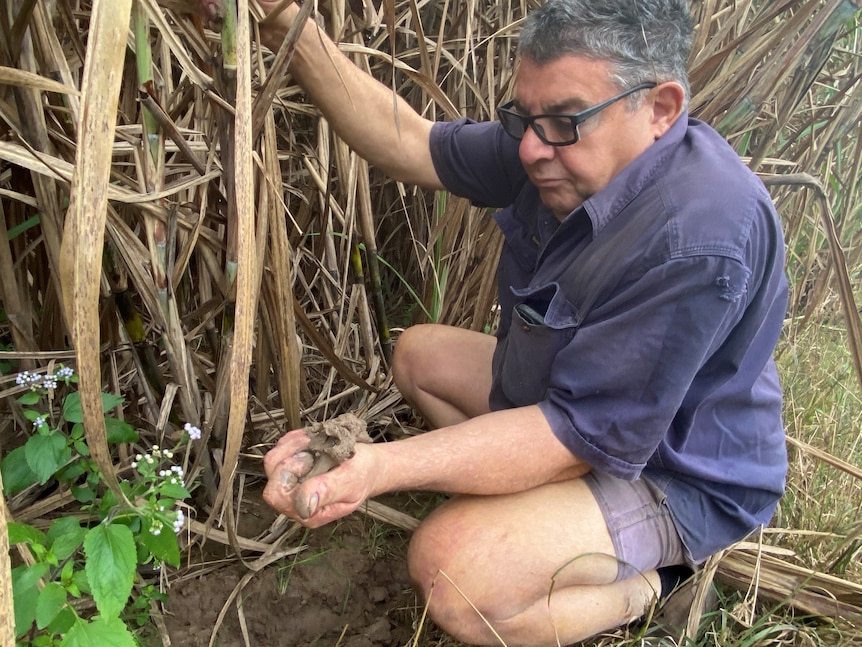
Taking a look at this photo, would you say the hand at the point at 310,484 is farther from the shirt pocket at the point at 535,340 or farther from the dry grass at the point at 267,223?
the shirt pocket at the point at 535,340

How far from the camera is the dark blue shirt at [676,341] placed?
1067 millimetres

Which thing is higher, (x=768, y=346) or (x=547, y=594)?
(x=768, y=346)

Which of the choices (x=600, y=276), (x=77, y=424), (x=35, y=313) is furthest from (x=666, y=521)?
(x=35, y=313)

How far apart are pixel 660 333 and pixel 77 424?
2.95ft

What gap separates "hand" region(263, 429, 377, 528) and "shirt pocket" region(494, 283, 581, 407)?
38 cm

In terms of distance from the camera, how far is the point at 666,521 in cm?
131

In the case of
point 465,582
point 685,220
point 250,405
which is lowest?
point 465,582

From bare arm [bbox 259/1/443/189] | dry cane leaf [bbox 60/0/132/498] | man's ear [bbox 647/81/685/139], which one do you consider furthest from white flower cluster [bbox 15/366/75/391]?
man's ear [bbox 647/81/685/139]

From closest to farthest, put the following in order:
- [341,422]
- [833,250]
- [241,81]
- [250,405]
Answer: [241,81] → [341,422] → [833,250] → [250,405]

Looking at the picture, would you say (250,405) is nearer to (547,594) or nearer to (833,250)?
(547,594)

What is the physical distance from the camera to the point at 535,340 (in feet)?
4.11

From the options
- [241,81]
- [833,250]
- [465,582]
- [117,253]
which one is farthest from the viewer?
[833,250]

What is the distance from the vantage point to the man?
3.53 ft

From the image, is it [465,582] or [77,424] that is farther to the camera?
[465,582]
